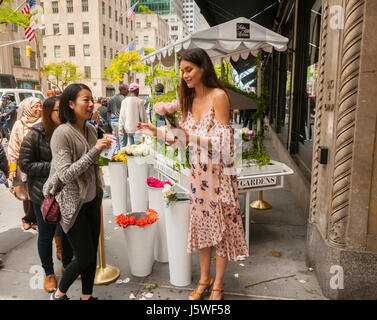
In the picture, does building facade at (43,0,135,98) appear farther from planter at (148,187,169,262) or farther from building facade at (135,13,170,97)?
planter at (148,187,169,262)

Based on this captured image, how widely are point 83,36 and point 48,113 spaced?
53935 mm

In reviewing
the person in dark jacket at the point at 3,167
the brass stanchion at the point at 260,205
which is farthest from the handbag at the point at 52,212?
the brass stanchion at the point at 260,205

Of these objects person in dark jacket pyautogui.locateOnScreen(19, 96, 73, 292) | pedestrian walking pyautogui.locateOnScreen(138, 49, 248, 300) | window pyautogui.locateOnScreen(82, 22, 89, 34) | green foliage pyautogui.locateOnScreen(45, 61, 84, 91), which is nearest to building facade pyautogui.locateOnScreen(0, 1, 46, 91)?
green foliage pyautogui.locateOnScreen(45, 61, 84, 91)

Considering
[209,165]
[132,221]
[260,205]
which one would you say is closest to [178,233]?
[132,221]

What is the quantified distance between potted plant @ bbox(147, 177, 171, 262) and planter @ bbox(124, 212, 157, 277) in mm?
A: 270

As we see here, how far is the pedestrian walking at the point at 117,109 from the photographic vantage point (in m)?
9.04

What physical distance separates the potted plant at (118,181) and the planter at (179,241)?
2310mm

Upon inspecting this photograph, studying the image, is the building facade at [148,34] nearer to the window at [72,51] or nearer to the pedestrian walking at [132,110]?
the window at [72,51]

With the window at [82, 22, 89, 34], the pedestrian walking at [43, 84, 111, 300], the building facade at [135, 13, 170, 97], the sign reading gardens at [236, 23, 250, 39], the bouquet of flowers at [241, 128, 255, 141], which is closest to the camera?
the pedestrian walking at [43, 84, 111, 300]

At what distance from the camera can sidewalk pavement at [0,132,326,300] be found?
10.6ft

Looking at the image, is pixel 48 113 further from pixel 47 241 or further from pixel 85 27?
pixel 85 27

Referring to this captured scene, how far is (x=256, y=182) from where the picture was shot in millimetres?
4129
